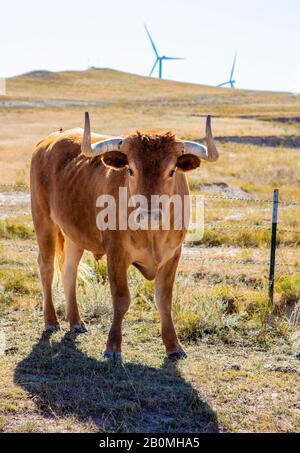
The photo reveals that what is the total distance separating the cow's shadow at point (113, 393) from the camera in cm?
561

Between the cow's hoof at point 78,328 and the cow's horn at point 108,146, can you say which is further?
the cow's hoof at point 78,328

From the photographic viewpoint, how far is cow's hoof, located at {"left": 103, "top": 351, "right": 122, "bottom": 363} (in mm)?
6934

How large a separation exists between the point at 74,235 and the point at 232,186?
14976 millimetres

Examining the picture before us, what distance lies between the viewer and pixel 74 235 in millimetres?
7789

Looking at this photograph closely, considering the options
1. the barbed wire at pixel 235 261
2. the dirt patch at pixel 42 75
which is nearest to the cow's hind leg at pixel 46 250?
the barbed wire at pixel 235 261

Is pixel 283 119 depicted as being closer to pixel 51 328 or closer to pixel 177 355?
pixel 51 328

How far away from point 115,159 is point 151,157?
0.45m

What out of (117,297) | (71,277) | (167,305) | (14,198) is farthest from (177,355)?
(14,198)

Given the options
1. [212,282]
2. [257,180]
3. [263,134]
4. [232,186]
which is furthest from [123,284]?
[263,134]

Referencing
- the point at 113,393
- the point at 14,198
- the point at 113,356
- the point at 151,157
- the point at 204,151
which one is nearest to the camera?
the point at 113,393

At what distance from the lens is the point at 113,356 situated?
6.99 meters

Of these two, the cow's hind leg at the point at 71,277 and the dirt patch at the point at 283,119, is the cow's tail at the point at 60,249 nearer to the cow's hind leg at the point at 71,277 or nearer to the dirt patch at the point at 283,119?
the cow's hind leg at the point at 71,277

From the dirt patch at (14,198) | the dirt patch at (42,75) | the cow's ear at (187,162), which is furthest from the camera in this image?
the dirt patch at (42,75)
